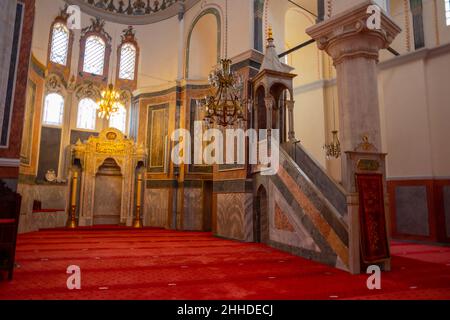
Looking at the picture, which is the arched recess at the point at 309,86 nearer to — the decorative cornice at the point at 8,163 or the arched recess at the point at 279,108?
the arched recess at the point at 279,108

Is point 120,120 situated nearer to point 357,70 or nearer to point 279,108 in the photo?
point 279,108

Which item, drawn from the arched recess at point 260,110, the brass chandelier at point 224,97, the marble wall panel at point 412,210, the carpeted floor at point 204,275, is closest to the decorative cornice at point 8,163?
the carpeted floor at point 204,275

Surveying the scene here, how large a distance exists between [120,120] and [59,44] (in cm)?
317

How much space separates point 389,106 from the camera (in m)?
8.67

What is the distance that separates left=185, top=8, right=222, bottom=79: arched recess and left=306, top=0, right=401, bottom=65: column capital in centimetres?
591

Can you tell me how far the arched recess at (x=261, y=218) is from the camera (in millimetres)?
7079

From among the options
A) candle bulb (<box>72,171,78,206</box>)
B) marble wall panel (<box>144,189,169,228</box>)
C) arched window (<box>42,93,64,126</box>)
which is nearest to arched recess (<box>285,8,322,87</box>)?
marble wall panel (<box>144,189,169,228</box>)

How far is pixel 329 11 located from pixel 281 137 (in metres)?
3.24

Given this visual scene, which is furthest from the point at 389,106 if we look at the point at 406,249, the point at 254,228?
the point at 254,228

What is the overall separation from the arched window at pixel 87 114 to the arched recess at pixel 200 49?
11.8 feet

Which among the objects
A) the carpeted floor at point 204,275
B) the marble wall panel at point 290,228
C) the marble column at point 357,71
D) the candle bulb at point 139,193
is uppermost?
the marble column at point 357,71

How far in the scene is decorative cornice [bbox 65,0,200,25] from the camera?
1174 centimetres

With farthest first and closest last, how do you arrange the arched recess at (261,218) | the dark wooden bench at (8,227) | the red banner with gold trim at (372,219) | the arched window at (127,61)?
the arched window at (127,61), the arched recess at (261,218), the red banner with gold trim at (372,219), the dark wooden bench at (8,227)

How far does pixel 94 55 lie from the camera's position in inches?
465
